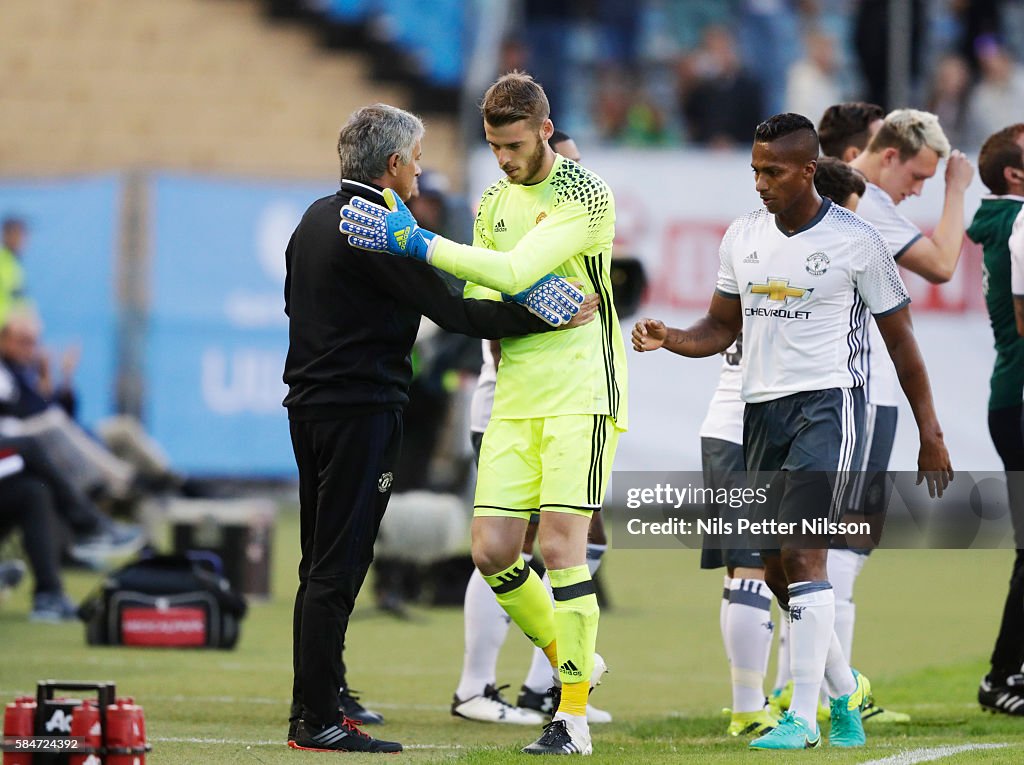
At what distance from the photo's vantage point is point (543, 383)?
6.48 meters

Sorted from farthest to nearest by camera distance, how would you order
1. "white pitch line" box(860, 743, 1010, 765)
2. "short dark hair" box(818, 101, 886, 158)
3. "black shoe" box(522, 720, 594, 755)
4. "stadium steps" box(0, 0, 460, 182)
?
1. "stadium steps" box(0, 0, 460, 182)
2. "short dark hair" box(818, 101, 886, 158)
3. "black shoe" box(522, 720, 594, 755)
4. "white pitch line" box(860, 743, 1010, 765)

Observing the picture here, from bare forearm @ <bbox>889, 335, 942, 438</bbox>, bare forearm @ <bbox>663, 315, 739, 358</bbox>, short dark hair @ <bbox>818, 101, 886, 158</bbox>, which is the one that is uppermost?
short dark hair @ <bbox>818, 101, 886, 158</bbox>

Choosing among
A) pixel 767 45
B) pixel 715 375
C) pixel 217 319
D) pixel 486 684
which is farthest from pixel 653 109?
pixel 486 684

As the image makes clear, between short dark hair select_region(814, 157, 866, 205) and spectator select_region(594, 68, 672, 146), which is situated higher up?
spectator select_region(594, 68, 672, 146)

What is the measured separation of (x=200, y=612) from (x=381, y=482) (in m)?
4.19

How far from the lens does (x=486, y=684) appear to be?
25.9 feet

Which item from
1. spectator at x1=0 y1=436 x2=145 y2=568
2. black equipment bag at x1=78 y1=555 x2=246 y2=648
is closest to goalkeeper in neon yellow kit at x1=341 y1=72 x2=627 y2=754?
black equipment bag at x1=78 y1=555 x2=246 y2=648

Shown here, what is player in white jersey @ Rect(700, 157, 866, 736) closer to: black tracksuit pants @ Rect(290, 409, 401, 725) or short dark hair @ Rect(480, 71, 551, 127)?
short dark hair @ Rect(480, 71, 551, 127)

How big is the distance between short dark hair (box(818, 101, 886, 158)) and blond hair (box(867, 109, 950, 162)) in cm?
34

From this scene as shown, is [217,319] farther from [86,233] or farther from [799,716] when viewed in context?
[799,716]

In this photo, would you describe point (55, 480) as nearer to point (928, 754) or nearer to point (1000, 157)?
point (1000, 157)

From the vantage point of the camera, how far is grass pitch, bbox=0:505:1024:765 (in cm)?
663

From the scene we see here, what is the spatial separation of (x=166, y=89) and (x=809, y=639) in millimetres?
17337

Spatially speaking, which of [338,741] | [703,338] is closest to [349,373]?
[338,741]
